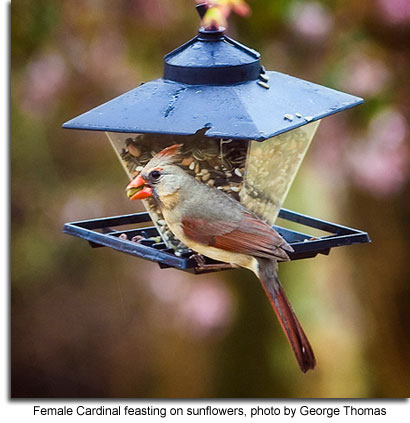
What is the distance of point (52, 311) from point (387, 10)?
3143 millimetres

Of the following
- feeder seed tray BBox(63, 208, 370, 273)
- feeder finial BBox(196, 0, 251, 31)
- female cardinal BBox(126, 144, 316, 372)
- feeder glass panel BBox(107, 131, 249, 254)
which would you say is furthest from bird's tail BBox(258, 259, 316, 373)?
feeder finial BBox(196, 0, 251, 31)

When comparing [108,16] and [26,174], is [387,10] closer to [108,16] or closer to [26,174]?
[108,16]

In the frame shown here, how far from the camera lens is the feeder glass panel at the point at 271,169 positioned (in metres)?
2.72

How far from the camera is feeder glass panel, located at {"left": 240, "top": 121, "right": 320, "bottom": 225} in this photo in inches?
107

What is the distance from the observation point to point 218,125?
2.42m

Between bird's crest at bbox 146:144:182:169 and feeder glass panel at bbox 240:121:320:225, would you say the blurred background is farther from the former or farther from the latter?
bird's crest at bbox 146:144:182:169

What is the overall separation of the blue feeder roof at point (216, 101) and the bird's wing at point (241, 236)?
328mm

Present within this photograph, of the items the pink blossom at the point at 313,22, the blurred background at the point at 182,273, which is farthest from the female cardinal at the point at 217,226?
the pink blossom at the point at 313,22

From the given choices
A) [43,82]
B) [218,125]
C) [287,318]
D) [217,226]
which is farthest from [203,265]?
[43,82]

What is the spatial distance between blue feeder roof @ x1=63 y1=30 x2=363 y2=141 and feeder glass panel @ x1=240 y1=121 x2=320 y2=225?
0.15m

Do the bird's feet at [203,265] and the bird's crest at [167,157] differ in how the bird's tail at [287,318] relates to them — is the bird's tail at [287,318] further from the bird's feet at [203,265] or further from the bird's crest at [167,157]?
the bird's crest at [167,157]

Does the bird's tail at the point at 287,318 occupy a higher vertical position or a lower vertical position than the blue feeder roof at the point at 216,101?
lower

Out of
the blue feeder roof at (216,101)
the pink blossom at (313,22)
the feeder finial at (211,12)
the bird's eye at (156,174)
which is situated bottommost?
the pink blossom at (313,22)

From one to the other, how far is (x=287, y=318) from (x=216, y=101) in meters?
0.66
